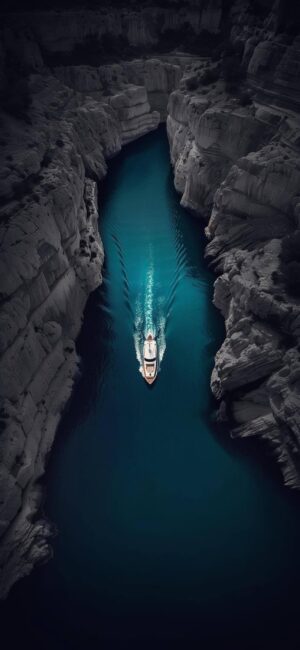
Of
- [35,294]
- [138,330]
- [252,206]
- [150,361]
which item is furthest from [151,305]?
[252,206]

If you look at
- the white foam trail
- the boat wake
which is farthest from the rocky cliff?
the white foam trail

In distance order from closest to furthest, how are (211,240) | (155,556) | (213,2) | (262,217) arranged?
(155,556) < (262,217) < (211,240) < (213,2)

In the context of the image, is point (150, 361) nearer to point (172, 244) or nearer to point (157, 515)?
point (157, 515)

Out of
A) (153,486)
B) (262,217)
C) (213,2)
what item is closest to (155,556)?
(153,486)

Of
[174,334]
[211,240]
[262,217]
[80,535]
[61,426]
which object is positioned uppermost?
[262,217]

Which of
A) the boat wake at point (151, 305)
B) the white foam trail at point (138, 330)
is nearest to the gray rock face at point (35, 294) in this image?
the boat wake at point (151, 305)

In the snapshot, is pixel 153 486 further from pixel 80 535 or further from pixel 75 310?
pixel 75 310
